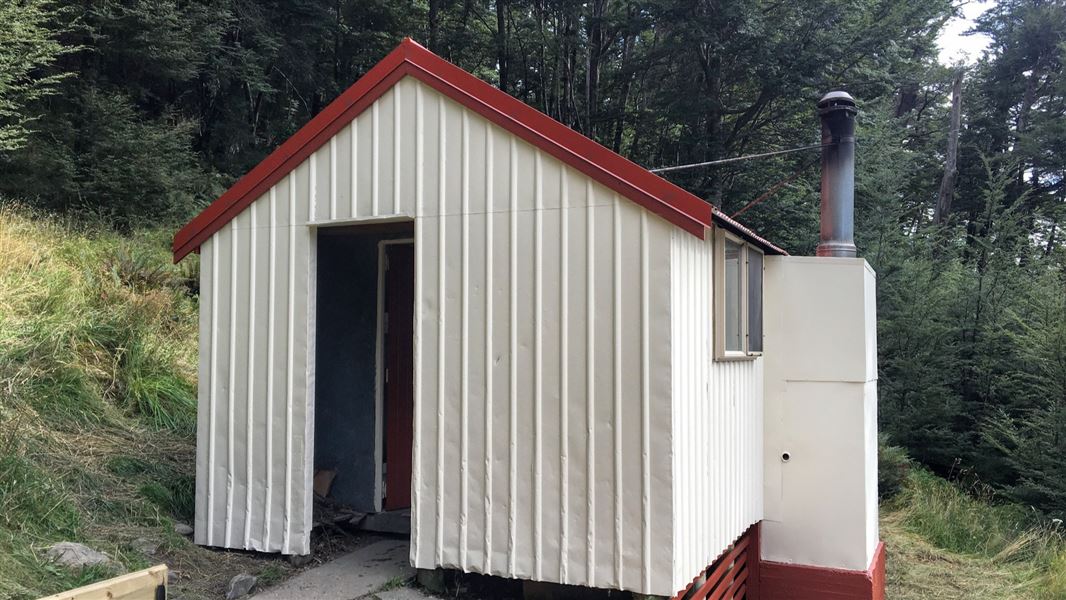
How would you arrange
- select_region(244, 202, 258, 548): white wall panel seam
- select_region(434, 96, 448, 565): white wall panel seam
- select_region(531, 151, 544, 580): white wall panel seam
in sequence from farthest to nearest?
select_region(244, 202, 258, 548): white wall panel seam, select_region(434, 96, 448, 565): white wall panel seam, select_region(531, 151, 544, 580): white wall panel seam

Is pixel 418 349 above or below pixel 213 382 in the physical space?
above

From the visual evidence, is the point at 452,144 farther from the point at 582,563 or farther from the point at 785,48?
the point at 785,48

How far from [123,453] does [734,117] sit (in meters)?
15.2

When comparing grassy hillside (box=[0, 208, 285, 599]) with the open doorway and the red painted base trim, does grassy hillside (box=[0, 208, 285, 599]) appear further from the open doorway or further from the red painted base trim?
the red painted base trim

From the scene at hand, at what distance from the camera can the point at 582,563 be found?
14.2ft

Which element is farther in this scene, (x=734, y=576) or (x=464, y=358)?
(x=734, y=576)

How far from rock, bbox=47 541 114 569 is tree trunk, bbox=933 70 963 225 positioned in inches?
838

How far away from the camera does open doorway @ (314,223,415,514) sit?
21.0ft

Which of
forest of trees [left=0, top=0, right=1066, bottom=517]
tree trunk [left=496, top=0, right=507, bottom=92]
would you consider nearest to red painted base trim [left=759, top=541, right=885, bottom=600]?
forest of trees [left=0, top=0, right=1066, bottom=517]

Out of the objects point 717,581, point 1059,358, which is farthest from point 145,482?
point 1059,358

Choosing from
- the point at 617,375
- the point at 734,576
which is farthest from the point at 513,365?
the point at 734,576

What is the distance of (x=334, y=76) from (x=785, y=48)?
1076cm

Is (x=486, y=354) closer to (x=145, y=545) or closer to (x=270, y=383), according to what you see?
(x=270, y=383)

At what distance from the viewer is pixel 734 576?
5773 millimetres
